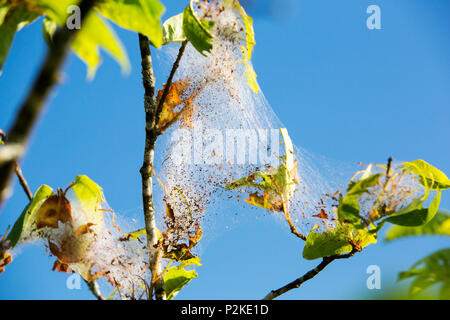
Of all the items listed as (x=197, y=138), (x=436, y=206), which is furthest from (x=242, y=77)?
(x=436, y=206)

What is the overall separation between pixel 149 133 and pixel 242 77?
1.81ft

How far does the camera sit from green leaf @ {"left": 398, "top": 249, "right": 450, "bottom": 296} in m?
1.77

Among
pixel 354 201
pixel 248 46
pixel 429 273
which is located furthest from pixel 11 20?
pixel 429 273

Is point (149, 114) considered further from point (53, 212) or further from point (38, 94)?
point (38, 94)

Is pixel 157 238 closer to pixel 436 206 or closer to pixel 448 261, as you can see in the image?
pixel 436 206

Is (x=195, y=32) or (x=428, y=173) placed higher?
(x=195, y=32)

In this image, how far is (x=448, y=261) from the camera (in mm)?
1954

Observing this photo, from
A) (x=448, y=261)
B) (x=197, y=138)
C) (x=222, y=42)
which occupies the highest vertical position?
(x=222, y=42)

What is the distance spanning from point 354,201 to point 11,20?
5.01ft

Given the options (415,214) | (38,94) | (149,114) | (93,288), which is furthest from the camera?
(93,288)

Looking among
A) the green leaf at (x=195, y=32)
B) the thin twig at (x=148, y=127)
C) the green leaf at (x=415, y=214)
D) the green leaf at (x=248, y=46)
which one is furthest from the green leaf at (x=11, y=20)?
the green leaf at (x=415, y=214)

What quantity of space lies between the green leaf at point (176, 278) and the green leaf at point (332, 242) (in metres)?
0.62

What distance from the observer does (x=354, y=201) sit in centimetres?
162

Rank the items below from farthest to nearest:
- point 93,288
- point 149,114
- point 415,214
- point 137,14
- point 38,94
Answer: point 93,288
point 149,114
point 415,214
point 137,14
point 38,94
